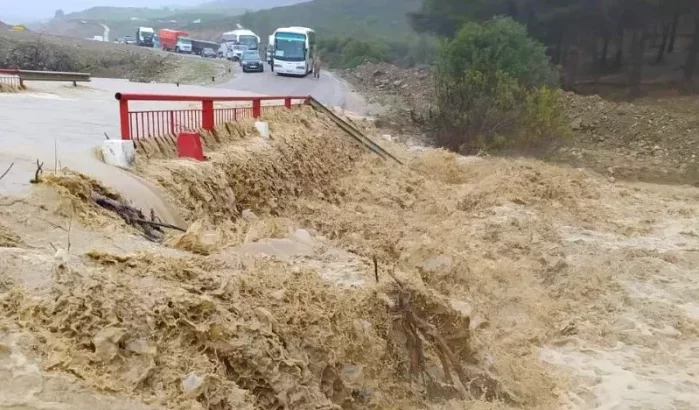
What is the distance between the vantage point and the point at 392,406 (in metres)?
4.96

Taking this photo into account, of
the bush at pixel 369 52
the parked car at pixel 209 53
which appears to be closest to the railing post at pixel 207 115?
the bush at pixel 369 52

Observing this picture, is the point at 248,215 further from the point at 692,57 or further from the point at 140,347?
the point at 692,57

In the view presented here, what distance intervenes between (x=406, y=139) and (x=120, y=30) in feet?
332

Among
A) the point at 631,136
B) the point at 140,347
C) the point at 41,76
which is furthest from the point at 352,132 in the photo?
the point at 140,347

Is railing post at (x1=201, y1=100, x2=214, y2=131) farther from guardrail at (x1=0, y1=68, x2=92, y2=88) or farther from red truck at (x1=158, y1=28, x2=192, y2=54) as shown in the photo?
red truck at (x1=158, y1=28, x2=192, y2=54)

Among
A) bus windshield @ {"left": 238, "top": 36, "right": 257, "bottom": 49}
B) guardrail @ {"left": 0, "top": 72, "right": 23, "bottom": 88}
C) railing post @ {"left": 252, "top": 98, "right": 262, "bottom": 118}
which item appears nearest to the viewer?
railing post @ {"left": 252, "top": 98, "right": 262, "bottom": 118}

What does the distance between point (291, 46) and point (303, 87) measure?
16.6 ft

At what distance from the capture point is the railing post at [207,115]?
33.5ft

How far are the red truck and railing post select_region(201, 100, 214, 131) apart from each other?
52.6 meters

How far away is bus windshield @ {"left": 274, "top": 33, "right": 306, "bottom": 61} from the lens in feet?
125

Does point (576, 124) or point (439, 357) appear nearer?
point (439, 357)

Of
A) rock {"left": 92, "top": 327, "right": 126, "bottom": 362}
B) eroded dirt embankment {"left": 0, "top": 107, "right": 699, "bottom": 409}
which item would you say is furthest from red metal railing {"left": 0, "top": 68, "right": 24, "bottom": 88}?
rock {"left": 92, "top": 327, "right": 126, "bottom": 362}

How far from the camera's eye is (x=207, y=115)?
1027cm

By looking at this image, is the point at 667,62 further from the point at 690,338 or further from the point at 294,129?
the point at 690,338
